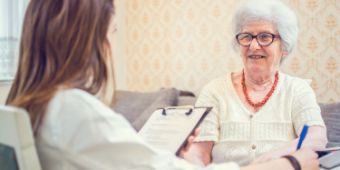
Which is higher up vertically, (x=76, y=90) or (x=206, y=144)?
(x=76, y=90)

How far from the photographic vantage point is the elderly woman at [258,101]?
1.65 meters

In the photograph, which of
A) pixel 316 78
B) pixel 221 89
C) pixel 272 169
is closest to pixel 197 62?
pixel 316 78

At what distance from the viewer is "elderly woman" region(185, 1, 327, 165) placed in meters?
1.65

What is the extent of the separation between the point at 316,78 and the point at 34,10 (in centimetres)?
194

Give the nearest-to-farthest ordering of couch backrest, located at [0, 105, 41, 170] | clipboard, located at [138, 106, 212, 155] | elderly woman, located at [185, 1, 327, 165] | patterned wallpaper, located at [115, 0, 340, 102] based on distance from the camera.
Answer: couch backrest, located at [0, 105, 41, 170], clipboard, located at [138, 106, 212, 155], elderly woman, located at [185, 1, 327, 165], patterned wallpaper, located at [115, 0, 340, 102]

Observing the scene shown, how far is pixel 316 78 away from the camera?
2.44 m

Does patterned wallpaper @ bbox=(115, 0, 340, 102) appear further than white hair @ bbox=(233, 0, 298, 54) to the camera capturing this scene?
Yes

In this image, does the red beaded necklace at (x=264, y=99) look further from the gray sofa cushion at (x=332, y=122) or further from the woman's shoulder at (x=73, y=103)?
the woman's shoulder at (x=73, y=103)

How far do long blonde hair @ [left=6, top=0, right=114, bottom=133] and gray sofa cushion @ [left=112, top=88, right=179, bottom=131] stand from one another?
62.3 inches

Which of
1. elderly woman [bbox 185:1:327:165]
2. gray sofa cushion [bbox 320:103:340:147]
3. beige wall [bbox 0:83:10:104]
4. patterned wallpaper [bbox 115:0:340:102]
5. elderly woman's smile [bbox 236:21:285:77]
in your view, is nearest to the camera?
elderly woman [bbox 185:1:327:165]

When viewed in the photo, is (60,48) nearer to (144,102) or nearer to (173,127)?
(173,127)

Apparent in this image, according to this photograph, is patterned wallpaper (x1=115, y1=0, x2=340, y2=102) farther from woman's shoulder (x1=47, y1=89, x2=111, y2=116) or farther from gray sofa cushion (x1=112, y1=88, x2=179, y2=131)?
woman's shoulder (x1=47, y1=89, x2=111, y2=116)

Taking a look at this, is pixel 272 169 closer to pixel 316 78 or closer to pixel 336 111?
pixel 336 111

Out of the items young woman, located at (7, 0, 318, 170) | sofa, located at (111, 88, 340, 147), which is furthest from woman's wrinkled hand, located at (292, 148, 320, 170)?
sofa, located at (111, 88, 340, 147)
